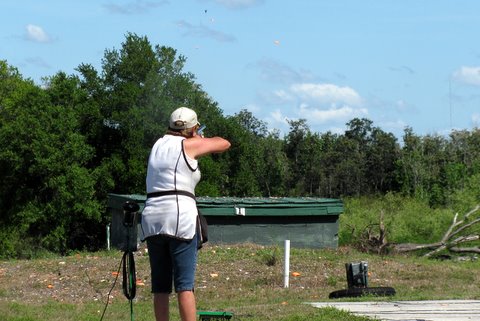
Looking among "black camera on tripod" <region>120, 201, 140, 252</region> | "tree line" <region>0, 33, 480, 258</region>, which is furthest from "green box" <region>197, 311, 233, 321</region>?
"tree line" <region>0, 33, 480, 258</region>

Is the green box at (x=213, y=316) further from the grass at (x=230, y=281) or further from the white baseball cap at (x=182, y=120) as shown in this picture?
the white baseball cap at (x=182, y=120)

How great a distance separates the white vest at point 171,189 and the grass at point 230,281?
4198 mm

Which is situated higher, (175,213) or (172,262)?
(175,213)

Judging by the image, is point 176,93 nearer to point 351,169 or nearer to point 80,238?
point 80,238

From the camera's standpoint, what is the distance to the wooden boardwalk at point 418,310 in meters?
9.78

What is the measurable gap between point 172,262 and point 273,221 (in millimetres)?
17524

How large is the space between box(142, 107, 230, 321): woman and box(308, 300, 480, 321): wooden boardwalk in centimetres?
315

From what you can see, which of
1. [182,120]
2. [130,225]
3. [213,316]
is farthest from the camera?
[213,316]

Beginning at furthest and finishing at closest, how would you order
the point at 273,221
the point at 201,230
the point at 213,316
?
1. the point at 273,221
2. the point at 213,316
3. the point at 201,230

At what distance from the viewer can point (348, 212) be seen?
3788 cm

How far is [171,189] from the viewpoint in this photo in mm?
7152

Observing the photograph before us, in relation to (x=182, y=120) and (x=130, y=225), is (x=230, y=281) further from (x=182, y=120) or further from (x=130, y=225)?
(x=182, y=120)

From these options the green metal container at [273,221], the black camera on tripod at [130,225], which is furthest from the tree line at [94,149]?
the black camera on tripod at [130,225]

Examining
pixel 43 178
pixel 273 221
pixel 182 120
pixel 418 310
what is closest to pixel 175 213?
pixel 182 120
